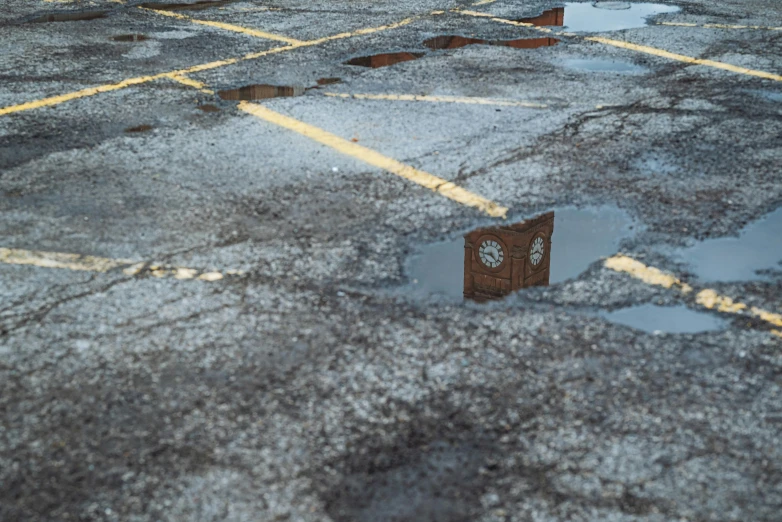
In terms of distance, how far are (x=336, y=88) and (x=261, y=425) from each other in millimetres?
4885

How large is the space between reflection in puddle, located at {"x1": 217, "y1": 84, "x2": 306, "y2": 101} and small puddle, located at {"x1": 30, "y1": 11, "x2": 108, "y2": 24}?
13.4 ft

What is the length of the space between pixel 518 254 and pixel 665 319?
2.93 ft

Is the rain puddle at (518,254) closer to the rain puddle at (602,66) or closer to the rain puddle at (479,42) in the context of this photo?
the rain puddle at (602,66)

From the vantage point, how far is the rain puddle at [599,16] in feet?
32.9

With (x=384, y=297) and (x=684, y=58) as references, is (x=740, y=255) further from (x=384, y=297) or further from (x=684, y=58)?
(x=684, y=58)

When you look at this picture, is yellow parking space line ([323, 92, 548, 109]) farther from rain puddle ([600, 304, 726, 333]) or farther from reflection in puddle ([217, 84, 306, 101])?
rain puddle ([600, 304, 726, 333])

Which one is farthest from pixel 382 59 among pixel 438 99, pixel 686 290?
pixel 686 290

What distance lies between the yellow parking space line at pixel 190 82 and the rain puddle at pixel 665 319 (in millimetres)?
4752

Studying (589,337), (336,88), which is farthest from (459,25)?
(589,337)

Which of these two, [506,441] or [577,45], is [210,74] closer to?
[577,45]

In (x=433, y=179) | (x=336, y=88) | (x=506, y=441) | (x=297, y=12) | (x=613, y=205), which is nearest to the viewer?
(x=506, y=441)

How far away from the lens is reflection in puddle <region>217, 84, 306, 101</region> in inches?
292

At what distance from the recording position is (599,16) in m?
10.6

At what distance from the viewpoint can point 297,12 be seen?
10.8 m
